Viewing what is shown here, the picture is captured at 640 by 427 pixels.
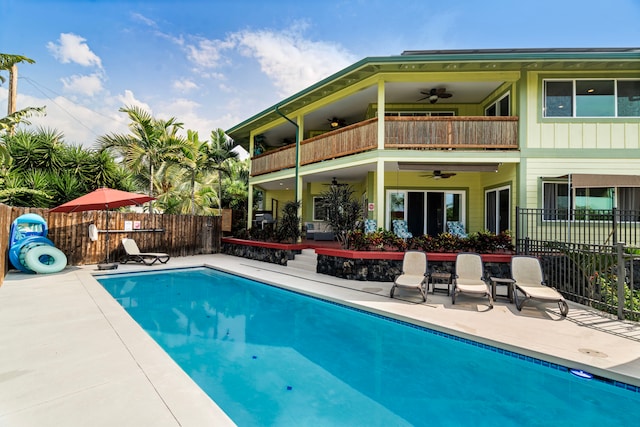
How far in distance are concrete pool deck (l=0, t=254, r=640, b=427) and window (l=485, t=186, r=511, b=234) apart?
4613mm

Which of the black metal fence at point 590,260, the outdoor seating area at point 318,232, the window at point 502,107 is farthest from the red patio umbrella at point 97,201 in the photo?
the window at point 502,107

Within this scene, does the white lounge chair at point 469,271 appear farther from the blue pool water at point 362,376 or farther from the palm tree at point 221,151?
the palm tree at point 221,151

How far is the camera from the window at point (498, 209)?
415 inches

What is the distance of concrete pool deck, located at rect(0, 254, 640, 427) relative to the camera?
282 cm

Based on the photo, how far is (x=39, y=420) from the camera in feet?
8.65

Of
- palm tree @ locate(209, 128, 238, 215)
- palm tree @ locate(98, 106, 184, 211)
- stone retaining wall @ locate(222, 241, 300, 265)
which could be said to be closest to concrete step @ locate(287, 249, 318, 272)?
stone retaining wall @ locate(222, 241, 300, 265)

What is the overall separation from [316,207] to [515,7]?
11784 millimetres

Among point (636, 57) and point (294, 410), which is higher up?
point (636, 57)

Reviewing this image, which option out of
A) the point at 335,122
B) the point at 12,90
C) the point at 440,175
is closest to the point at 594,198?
the point at 440,175

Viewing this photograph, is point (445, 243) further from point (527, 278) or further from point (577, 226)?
point (577, 226)

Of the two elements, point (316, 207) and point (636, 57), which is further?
point (316, 207)

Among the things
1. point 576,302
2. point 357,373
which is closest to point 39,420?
point 357,373

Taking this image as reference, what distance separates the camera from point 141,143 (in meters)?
14.9

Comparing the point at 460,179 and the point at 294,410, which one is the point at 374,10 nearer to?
the point at 460,179
